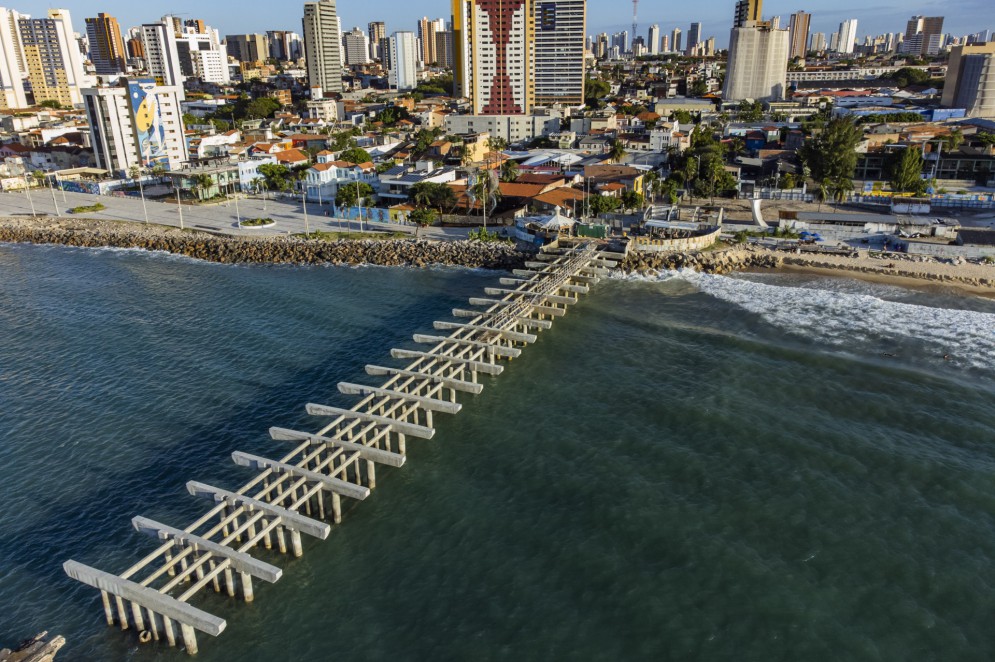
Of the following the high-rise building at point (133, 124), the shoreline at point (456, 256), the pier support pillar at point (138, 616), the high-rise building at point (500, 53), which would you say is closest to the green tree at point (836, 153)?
the shoreline at point (456, 256)

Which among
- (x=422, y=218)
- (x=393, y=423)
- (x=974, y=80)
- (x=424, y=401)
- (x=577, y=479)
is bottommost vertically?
(x=577, y=479)

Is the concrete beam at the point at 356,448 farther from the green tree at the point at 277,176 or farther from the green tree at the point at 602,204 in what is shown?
the green tree at the point at 277,176

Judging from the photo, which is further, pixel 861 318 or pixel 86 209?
pixel 86 209

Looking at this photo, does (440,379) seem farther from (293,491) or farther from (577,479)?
(293,491)

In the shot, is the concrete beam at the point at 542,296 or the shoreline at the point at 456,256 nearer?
the concrete beam at the point at 542,296

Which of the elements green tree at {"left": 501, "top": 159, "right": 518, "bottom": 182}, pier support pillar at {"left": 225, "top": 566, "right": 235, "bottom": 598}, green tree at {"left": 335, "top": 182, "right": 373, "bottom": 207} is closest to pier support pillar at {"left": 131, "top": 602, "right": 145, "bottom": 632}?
pier support pillar at {"left": 225, "top": 566, "right": 235, "bottom": 598}

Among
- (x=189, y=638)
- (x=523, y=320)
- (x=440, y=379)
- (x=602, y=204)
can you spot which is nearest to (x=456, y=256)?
(x=602, y=204)
